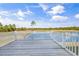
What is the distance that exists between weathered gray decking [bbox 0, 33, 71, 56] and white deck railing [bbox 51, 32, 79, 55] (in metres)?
0.04

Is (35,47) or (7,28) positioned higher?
(7,28)

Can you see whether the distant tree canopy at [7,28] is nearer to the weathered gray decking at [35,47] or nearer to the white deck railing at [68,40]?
the weathered gray decking at [35,47]

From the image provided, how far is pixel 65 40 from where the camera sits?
1.95 metres

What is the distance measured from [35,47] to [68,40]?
33cm

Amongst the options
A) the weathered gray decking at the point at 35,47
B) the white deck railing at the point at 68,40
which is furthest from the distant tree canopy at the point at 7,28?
the white deck railing at the point at 68,40

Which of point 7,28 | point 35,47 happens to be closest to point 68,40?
point 35,47

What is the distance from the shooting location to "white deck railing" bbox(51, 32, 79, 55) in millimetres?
1905

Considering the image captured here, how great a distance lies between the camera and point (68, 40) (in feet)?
6.35

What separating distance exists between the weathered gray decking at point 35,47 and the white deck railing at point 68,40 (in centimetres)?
4

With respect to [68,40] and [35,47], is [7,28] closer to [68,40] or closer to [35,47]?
[35,47]

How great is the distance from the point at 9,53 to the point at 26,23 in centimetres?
33

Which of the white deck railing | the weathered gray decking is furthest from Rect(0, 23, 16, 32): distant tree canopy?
the white deck railing

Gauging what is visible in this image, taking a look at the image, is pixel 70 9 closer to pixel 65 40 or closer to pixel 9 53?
pixel 65 40

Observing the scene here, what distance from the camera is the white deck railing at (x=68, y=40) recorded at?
1.91 m
